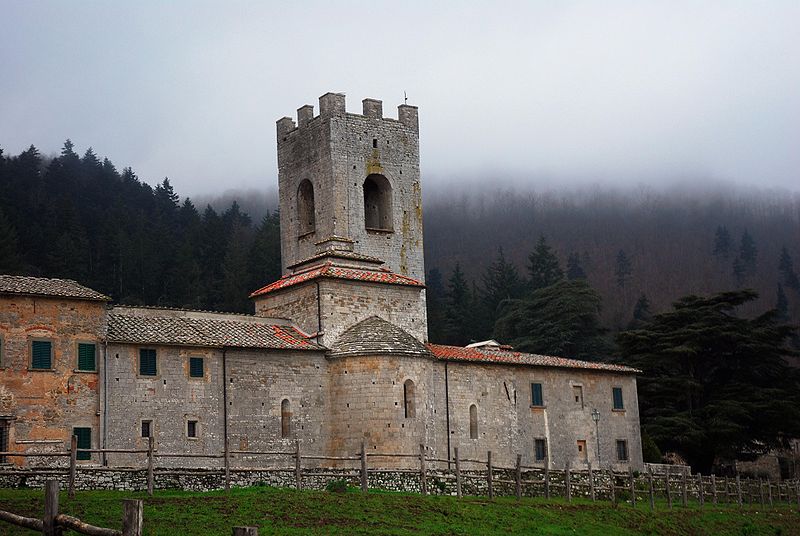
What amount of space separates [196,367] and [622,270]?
115 m

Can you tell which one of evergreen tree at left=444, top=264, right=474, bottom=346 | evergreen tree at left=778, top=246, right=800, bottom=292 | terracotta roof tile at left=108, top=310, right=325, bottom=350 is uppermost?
evergreen tree at left=778, top=246, right=800, bottom=292

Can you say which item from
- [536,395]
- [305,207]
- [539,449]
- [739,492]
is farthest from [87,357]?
[739,492]

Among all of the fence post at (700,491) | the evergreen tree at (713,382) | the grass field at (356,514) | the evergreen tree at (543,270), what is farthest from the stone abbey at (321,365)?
the evergreen tree at (543,270)

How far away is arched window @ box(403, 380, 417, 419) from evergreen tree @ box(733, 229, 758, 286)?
112m

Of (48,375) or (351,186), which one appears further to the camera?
(351,186)

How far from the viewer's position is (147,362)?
40.6m

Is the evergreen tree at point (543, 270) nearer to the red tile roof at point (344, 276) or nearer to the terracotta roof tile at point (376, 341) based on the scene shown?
the red tile roof at point (344, 276)

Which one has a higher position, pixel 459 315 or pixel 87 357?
pixel 459 315

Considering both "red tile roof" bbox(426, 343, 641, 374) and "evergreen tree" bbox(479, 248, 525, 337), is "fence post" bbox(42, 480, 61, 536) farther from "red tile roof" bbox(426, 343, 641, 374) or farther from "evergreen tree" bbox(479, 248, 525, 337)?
"evergreen tree" bbox(479, 248, 525, 337)

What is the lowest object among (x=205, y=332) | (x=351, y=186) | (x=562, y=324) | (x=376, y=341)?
(x=376, y=341)

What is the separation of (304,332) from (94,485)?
1334 cm

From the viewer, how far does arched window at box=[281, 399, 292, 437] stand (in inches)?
1718

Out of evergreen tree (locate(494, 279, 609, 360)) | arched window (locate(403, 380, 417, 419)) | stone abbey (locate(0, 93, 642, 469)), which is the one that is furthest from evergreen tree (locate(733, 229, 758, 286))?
arched window (locate(403, 380, 417, 419))

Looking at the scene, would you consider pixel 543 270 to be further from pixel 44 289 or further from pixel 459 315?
pixel 44 289
